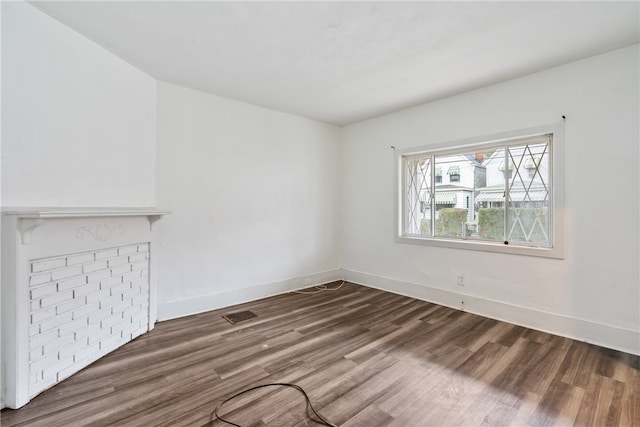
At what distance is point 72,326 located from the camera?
2078 mm

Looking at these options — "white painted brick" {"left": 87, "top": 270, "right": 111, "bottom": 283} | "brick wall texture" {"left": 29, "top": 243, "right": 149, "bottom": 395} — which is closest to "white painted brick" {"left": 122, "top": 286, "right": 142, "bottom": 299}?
"brick wall texture" {"left": 29, "top": 243, "right": 149, "bottom": 395}

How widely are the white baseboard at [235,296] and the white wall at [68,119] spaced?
1188 millimetres

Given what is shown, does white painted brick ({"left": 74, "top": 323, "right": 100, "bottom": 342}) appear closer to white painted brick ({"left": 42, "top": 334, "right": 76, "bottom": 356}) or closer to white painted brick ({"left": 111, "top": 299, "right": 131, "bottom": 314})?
white painted brick ({"left": 42, "top": 334, "right": 76, "bottom": 356})

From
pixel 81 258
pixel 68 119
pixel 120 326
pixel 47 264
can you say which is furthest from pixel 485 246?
pixel 68 119

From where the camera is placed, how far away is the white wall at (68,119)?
1.89 m

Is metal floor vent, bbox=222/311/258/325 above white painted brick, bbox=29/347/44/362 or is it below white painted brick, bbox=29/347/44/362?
below

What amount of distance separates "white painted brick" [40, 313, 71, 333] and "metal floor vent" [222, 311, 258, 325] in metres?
1.39

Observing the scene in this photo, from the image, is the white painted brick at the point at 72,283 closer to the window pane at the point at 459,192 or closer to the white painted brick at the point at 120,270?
the white painted brick at the point at 120,270

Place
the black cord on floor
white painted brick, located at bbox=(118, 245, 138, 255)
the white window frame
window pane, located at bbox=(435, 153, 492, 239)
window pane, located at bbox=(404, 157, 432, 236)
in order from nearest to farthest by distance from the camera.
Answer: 1. the black cord on floor
2. white painted brick, located at bbox=(118, 245, 138, 255)
3. the white window frame
4. window pane, located at bbox=(435, 153, 492, 239)
5. window pane, located at bbox=(404, 157, 432, 236)

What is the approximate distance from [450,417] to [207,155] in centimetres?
329

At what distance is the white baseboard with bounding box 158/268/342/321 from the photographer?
312 centimetres

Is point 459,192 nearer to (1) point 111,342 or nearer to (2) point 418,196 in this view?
(2) point 418,196

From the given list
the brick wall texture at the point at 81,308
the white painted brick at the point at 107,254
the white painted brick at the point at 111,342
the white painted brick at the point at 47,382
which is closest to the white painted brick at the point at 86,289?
the brick wall texture at the point at 81,308

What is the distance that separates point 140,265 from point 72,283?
2.12 feet
